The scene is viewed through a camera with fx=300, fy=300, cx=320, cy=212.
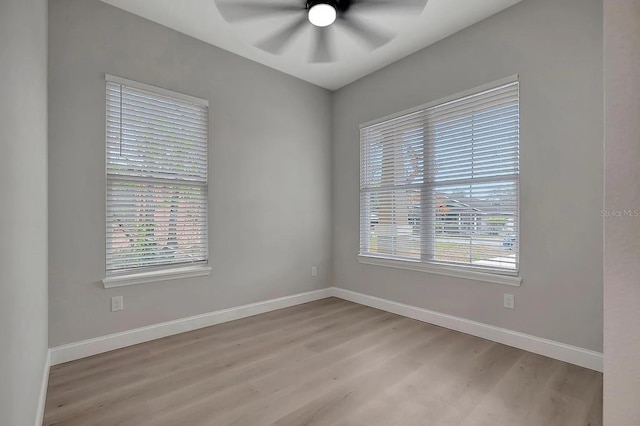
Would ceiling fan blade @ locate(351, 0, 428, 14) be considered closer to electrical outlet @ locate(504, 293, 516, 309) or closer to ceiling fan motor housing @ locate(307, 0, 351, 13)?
ceiling fan motor housing @ locate(307, 0, 351, 13)

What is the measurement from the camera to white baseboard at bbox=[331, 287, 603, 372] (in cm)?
228

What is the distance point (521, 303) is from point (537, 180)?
41.9 inches

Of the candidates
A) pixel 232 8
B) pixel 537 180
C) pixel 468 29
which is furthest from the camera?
pixel 468 29

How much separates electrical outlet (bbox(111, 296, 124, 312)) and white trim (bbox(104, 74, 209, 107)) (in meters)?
1.89

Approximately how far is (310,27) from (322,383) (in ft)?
8.35

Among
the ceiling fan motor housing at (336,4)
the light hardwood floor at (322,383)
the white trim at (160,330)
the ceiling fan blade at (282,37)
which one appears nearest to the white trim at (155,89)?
the ceiling fan blade at (282,37)

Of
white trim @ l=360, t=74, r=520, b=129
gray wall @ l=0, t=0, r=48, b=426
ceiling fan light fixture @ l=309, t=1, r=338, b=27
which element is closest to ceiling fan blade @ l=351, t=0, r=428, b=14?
ceiling fan light fixture @ l=309, t=1, r=338, b=27

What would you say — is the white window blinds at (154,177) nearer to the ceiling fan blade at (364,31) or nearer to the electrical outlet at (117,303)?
the electrical outlet at (117,303)

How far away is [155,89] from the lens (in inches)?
112

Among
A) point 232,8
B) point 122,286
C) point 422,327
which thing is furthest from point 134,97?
point 422,327

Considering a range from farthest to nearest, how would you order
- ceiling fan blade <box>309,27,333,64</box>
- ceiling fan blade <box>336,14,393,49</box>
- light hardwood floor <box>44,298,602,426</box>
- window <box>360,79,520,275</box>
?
window <box>360,79,520,275</box> < ceiling fan blade <box>309,27,333,64</box> < ceiling fan blade <box>336,14,393,49</box> < light hardwood floor <box>44,298,602,426</box>

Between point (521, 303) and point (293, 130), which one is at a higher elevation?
point (293, 130)

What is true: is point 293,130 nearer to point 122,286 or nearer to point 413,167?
point 413,167

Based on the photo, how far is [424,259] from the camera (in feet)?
11.0
